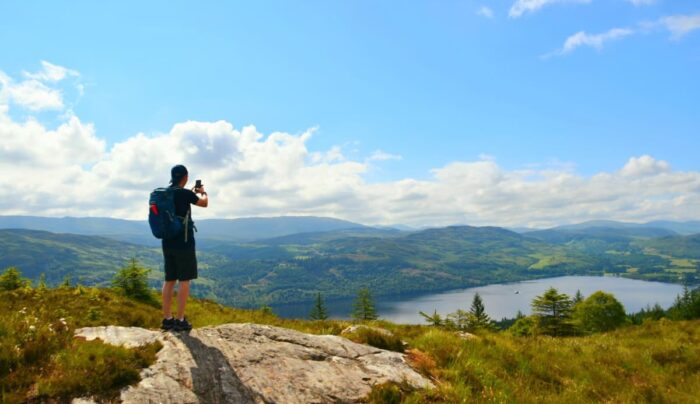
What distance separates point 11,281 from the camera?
16.6m

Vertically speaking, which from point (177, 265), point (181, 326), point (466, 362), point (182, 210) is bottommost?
point (466, 362)

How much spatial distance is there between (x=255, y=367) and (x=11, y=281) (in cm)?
1530

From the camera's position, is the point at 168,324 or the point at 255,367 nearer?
the point at 255,367

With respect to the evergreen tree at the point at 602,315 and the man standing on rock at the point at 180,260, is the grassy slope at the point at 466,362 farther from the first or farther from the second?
the evergreen tree at the point at 602,315

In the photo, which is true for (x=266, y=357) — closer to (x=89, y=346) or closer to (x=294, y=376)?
(x=294, y=376)

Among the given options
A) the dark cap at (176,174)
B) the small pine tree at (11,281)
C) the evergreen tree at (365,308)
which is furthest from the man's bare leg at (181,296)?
the evergreen tree at (365,308)

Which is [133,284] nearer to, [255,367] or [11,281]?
[11,281]

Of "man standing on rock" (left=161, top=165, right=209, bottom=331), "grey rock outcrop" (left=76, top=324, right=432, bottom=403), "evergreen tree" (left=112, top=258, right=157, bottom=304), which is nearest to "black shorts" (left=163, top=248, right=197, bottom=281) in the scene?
"man standing on rock" (left=161, top=165, right=209, bottom=331)

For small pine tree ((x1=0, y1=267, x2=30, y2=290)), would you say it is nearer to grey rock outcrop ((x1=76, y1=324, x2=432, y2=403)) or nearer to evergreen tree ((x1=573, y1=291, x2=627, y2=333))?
grey rock outcrop ((x1=76, y1=324, x2=432, y2=403))

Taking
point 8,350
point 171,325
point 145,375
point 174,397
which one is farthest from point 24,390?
point 171,325

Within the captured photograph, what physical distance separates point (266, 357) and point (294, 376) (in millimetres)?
965

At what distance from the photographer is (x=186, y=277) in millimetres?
9648

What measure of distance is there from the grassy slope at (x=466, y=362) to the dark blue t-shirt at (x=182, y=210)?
8.56ft

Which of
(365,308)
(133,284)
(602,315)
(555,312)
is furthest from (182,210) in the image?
(602,315)
